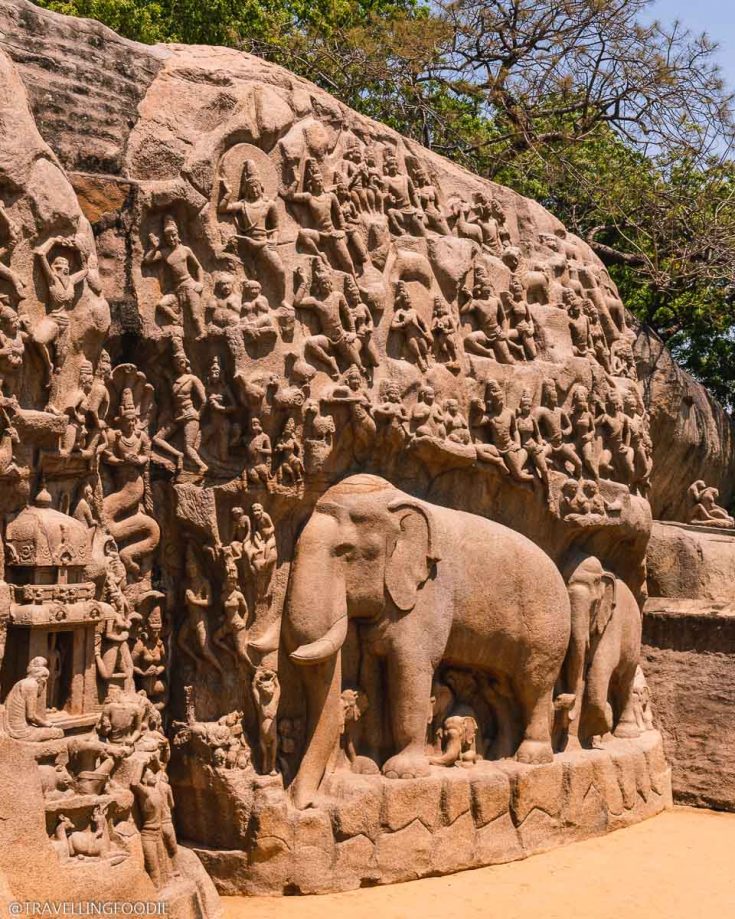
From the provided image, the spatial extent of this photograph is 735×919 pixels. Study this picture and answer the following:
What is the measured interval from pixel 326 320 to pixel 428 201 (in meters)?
1.86

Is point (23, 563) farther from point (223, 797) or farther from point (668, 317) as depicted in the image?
point (668, 317)

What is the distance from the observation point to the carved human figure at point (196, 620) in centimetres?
973

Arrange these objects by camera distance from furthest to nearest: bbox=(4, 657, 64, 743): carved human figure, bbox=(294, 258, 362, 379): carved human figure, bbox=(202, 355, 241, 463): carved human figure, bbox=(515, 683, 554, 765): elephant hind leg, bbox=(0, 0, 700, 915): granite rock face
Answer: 1. bbox=(515, 683, 554, 765): elephant hind leg
2. bbox=(294, 258, 362, 379): carved human figure
3. bbox=(202, 355, 241, 463): carved human figure
4. bbox=(0, 0, 700, 915): granite rock face
5. bbox=(4, 657, 64, 743): carved human figure

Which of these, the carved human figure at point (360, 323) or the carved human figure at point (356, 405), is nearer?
the carved human figure at point (356, 405)

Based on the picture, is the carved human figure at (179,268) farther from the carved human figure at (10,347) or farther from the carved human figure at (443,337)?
the carved human figure at (443,337)

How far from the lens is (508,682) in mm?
11258

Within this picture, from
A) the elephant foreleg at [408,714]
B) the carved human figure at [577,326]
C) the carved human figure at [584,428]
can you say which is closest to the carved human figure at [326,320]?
the elephant foreleg at [408,714]

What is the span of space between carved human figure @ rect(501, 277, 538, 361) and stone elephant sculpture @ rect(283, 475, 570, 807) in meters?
1.72

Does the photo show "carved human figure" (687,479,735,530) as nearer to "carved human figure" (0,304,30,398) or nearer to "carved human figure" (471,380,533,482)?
"carved human figure" (471,380,533,482)

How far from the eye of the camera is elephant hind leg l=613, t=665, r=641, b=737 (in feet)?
41.0

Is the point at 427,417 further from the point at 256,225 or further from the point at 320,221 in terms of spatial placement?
the point at 256,225

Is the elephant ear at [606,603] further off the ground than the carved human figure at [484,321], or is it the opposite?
the carved human figure at [484,321]

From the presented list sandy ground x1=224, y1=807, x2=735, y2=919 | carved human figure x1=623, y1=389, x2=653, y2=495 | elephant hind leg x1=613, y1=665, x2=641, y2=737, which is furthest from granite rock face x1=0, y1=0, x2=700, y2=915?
carved human figure x1=623, y1=389, x2=653, y2=495

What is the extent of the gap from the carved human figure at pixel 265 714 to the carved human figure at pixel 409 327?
2.80 metres
